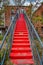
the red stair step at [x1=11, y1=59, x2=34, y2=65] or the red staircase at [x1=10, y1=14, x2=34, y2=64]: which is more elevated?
the red staircase at [x1=10, y1=14, x2=34, y2=64]

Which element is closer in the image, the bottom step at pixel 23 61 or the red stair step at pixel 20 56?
the bottom step at pixel 23 61

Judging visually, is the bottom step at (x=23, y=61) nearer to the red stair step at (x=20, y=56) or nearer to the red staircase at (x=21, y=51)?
the red staircase at (x=21, y=51)

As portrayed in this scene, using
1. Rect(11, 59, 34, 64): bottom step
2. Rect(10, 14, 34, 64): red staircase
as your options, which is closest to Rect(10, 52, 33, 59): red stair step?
Rect(10, 14, 34, 64): red staircase

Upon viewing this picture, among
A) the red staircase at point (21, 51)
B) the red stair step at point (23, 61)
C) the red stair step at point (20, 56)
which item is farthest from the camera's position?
the red stair step at point (20, 56)

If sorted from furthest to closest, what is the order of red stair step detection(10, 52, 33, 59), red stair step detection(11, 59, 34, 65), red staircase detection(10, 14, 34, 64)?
red stair step detection(10, 52, 33, 59) < red staircase detection(10, 14, 34, 64) < red stair step detection(11, 59, 34, 65)

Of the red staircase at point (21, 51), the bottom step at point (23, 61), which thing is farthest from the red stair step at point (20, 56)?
the bottom step at point (23, 61)

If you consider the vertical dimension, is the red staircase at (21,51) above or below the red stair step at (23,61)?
above

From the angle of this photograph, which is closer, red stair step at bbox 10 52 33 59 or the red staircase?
the red staircase

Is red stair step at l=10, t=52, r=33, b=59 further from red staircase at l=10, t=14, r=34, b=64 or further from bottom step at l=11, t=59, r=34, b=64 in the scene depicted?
bottom step at l=11, t=59, r=34, b=64

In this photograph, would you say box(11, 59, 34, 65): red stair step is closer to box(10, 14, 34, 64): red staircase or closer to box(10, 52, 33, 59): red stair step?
box(10, 14, 34, 64): red staircase

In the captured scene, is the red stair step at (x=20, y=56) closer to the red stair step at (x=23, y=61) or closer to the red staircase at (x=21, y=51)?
the red staircase at (x=21, y=51)

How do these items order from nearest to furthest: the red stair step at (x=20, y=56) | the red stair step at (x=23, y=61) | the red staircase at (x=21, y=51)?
the red stair step at (x=23, y=61), the red staircase at (x=21, y=51), the red stair step at (x=20, y=56)

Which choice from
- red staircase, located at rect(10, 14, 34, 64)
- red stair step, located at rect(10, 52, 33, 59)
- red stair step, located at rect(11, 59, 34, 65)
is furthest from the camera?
red stair step, located at rect(10, 52, 33, 59)

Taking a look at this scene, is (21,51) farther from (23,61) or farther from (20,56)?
(23,61)
